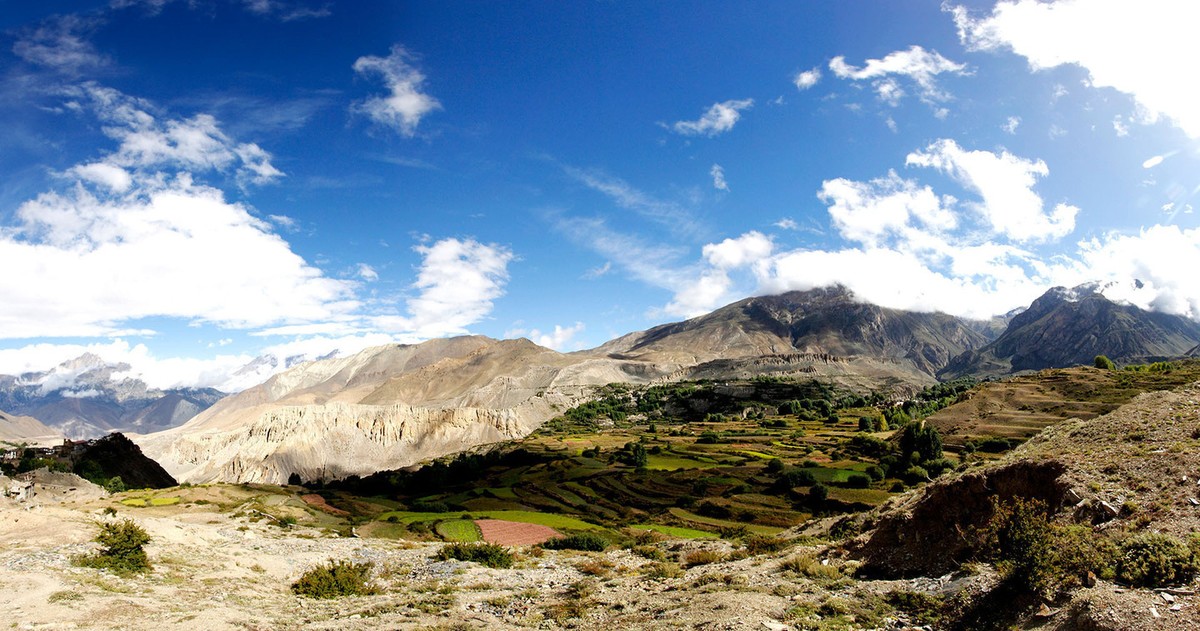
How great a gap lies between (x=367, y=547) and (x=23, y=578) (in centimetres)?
2007

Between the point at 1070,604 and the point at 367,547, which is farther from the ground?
the point at 1070,604

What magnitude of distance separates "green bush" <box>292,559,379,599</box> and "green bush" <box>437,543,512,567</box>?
273 inches

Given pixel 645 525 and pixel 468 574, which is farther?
pixel 645 525

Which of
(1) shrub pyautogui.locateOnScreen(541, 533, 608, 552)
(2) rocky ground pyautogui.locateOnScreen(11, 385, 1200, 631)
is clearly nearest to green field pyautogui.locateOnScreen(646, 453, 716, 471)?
(1) shrub pyautogui.locateOnScreen(541, 533, 608, 552)

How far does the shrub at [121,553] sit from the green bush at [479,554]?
14.6 m

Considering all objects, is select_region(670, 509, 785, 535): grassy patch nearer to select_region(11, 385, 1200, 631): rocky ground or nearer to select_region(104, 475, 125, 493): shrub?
select_region(11, 385, 1200, 631): rocky ground

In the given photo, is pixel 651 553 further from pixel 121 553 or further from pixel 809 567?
pixel 121 553

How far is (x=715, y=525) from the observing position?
57938 millimetres

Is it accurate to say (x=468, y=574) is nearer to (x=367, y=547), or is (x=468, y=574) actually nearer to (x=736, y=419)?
(x=367, y=547)

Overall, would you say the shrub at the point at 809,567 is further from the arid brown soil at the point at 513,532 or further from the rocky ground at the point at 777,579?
the arid brown soil at the point at 513,532

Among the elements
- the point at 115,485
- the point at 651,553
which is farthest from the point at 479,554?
the point at 115,485

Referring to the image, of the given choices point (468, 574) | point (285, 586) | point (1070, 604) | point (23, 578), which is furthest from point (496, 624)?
point (23, 578)

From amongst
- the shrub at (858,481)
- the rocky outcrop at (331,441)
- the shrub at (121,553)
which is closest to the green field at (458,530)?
the shrub at (121,553)

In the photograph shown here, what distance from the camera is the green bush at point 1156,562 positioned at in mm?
11180
